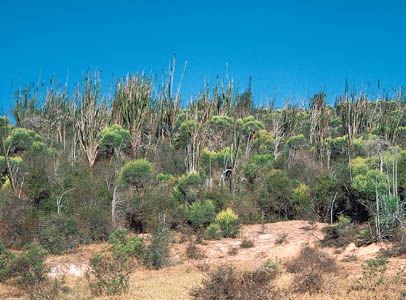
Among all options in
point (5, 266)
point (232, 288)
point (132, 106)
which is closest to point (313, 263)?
point (232, 288)

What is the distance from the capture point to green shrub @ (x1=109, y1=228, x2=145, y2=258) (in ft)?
34.6

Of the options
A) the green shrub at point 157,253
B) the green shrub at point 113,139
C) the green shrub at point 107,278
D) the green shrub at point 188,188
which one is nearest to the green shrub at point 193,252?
the green shrub at point 157,253

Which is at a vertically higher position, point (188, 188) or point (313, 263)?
point (188, 188)

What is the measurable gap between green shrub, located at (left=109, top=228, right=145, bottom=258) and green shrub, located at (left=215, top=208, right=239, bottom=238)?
9.85 feet

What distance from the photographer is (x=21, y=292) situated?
8617mm

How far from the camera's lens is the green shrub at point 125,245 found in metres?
10.5

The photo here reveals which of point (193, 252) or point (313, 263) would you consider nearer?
point (313, 263)

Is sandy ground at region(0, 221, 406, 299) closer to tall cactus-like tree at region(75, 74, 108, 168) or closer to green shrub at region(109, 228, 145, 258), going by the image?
green shrub at region(109, 228, 145, 258)

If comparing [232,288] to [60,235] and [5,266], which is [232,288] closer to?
[5,266]

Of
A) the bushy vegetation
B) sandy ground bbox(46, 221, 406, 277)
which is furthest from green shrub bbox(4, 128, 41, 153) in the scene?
sandy ground bbox(46, 221, 406, 277)

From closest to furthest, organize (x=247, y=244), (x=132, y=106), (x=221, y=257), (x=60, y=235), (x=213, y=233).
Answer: (x=221, y=257)
(x=60, y=235)
(x=247, y=244)
(x=213, y=233)
(x=132, y=106)

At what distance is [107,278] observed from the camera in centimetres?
859

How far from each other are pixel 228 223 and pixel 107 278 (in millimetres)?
5540

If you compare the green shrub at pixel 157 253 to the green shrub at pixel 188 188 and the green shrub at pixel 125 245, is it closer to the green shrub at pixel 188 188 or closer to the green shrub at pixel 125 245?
the green shrub at pixel 125 245
